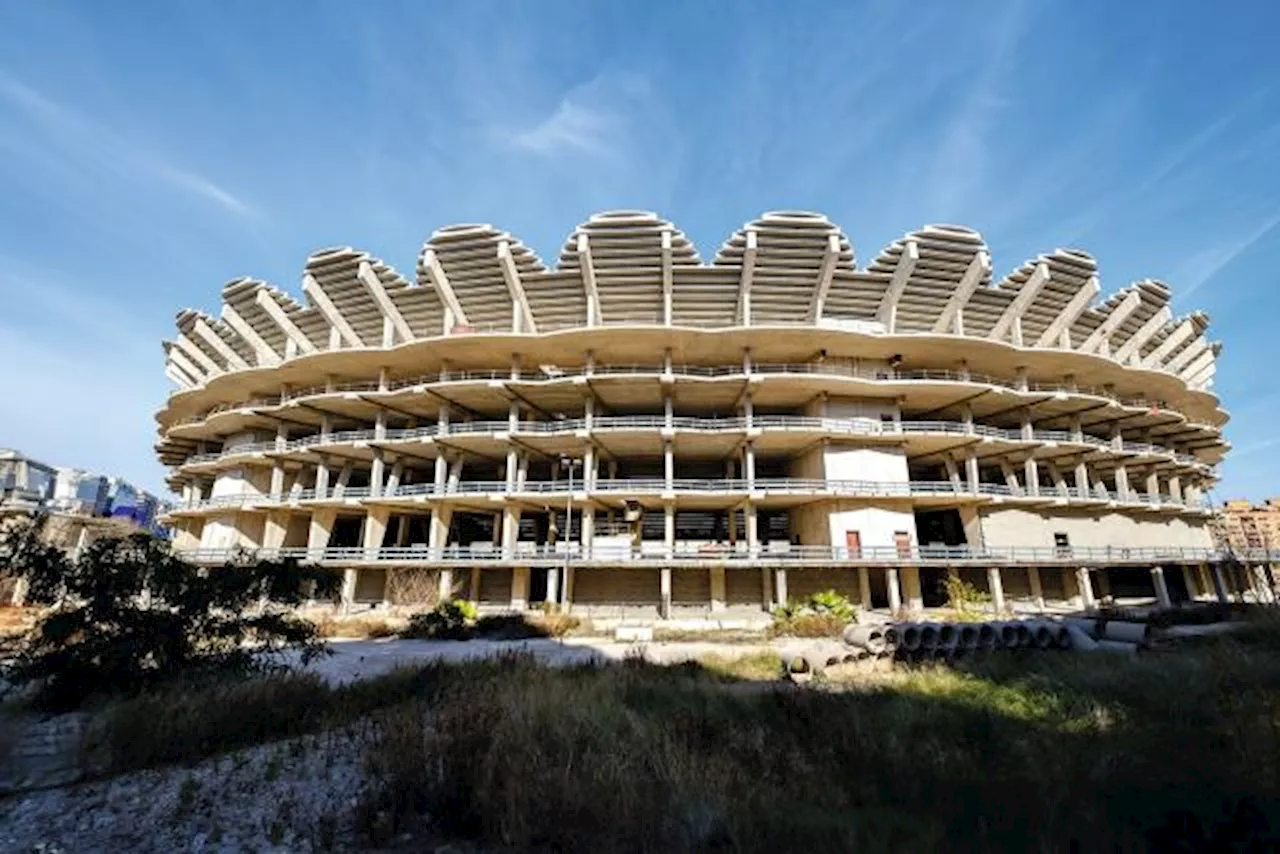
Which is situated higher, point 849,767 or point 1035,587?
point 1035,587

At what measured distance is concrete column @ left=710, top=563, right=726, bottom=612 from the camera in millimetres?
27406

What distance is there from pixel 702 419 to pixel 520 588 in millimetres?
13276

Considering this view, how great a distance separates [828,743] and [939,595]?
28.6 meters

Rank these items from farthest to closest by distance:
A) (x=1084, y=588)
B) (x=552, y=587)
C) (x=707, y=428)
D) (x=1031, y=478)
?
(x=707, y=428) < (x=1031, y=478) < (x=1084, y=588) < (x=552, y=587)

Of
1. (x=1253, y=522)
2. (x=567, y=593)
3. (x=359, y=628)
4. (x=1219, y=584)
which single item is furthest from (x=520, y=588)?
(x=1253, y=522)

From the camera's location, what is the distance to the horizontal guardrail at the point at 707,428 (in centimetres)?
2819

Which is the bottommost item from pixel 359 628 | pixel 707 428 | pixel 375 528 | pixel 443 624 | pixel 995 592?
pixel 359 628

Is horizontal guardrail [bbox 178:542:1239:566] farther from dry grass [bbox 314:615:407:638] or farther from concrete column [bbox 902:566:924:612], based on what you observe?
dry grass [bbox 314:615:407:638]

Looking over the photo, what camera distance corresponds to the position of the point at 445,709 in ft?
25.5

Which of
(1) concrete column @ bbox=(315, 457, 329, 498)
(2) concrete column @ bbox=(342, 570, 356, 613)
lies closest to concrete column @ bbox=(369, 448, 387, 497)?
(1) concrete column @ bbox=(315, 457, 329, 498)

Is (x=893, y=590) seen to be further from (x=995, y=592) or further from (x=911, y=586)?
(x=995, y=592)

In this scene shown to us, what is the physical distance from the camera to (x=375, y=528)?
2948 centimetres

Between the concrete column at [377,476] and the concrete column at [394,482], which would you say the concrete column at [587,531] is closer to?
the concrete column at [394,482]

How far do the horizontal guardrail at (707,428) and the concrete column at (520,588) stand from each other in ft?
24.1
